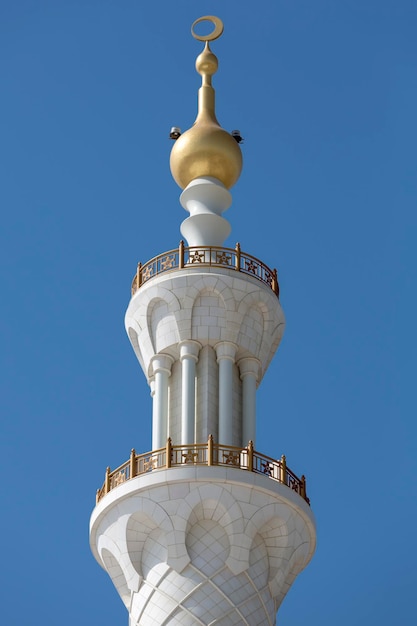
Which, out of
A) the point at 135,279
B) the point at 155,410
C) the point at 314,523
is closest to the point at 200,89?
the point at 135,279

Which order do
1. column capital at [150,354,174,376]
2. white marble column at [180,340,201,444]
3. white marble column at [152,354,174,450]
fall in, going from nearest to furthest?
white marble column at [180,340,201,444] → white marble column at [152,354,174,450] → column capital at [150,354,174,376]

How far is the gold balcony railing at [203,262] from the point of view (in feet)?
132

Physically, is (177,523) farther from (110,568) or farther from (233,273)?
(233,273)

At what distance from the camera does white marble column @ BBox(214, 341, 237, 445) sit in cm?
3875

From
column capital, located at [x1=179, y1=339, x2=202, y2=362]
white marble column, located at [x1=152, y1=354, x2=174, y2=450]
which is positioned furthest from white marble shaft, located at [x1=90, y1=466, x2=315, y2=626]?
column capital, located at [x1=179, y1=339, x2=202, y2=362]

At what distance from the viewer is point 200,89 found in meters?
45.1

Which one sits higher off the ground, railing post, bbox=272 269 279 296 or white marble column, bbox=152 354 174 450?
railing post, bbox=272 269 279 296

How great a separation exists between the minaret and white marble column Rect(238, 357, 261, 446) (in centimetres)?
3

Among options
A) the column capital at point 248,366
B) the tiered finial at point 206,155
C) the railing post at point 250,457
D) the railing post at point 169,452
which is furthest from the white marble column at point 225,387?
the tiered finial at point 206,155

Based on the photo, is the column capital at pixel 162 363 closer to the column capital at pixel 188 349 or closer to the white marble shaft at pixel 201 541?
the column capital at pixel 188 349

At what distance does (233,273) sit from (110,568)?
24.3 ft

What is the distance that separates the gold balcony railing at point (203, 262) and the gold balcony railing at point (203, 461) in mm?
4789

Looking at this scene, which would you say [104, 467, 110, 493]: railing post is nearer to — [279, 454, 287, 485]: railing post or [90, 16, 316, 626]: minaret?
[90, 16, 316, 626]: minaret

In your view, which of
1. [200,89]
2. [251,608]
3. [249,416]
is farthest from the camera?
[200,89]
